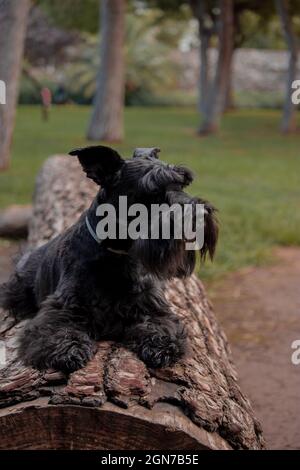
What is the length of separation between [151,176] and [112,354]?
2.86 ft

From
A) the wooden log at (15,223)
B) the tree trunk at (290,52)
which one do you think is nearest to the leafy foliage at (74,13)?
the tree trunk at (290,52)

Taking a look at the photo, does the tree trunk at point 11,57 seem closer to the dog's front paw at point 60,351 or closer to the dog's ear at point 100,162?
the dog's ear at point 100,162

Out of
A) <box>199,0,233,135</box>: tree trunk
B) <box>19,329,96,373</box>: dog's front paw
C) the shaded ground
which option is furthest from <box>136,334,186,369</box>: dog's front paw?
<box>199,0,233,135</box>: tree trunk

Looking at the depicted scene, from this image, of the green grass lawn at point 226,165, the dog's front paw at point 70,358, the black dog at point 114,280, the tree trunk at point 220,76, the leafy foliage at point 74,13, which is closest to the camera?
the dog's front paw at point 70,358

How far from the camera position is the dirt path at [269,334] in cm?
491

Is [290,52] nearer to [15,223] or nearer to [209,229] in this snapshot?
[15,223]

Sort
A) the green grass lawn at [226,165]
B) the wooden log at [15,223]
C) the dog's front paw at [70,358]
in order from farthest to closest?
the green grass lawn at [226,165] < the wooden log at [15,223] < the dog's front paw at [70,358]

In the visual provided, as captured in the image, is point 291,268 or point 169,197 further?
point 291,268

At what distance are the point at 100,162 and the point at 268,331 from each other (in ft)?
12.0

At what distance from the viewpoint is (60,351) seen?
10.5 feet

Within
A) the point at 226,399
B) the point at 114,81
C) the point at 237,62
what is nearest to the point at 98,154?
the point at 226,399

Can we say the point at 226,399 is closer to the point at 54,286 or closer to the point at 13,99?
the point at 54,286

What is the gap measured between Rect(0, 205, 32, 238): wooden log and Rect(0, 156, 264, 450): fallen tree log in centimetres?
578

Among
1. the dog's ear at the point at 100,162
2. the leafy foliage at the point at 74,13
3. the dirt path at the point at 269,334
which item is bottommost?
the dirt path at the point at 269,334
